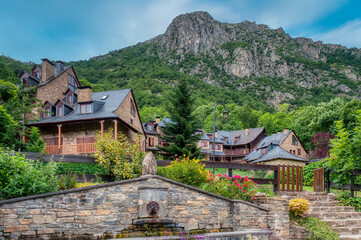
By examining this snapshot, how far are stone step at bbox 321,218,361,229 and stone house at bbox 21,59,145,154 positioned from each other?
13.6 metres

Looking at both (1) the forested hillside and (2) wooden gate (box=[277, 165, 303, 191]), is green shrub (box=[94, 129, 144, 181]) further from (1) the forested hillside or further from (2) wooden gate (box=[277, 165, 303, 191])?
(1) the forested hillside

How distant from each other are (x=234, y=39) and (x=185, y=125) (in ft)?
439

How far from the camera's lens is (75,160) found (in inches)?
482

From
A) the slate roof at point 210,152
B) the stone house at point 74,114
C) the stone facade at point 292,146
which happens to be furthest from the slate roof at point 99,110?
the stone facade at point 292,146

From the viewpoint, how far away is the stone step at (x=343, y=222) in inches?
397

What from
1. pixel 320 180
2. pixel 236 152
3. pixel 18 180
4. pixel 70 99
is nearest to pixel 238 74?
pixel 236 152

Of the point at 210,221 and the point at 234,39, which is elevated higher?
the point at 234,39

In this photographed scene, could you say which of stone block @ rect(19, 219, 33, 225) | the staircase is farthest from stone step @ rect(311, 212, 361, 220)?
stone block @ rect(19, 219, 33, 225)

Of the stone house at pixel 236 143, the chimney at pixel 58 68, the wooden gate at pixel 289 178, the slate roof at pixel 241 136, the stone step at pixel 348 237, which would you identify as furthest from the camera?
the slate roof at pixel 241 136

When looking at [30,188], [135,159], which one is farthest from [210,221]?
[30,188]

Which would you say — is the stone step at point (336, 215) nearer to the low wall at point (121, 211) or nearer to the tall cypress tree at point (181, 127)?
the low wall at point (121, 211)

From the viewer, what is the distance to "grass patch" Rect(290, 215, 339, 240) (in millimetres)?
9250

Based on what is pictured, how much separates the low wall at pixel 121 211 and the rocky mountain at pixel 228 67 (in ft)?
156

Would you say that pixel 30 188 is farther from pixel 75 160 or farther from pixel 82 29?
pixel 82 29
